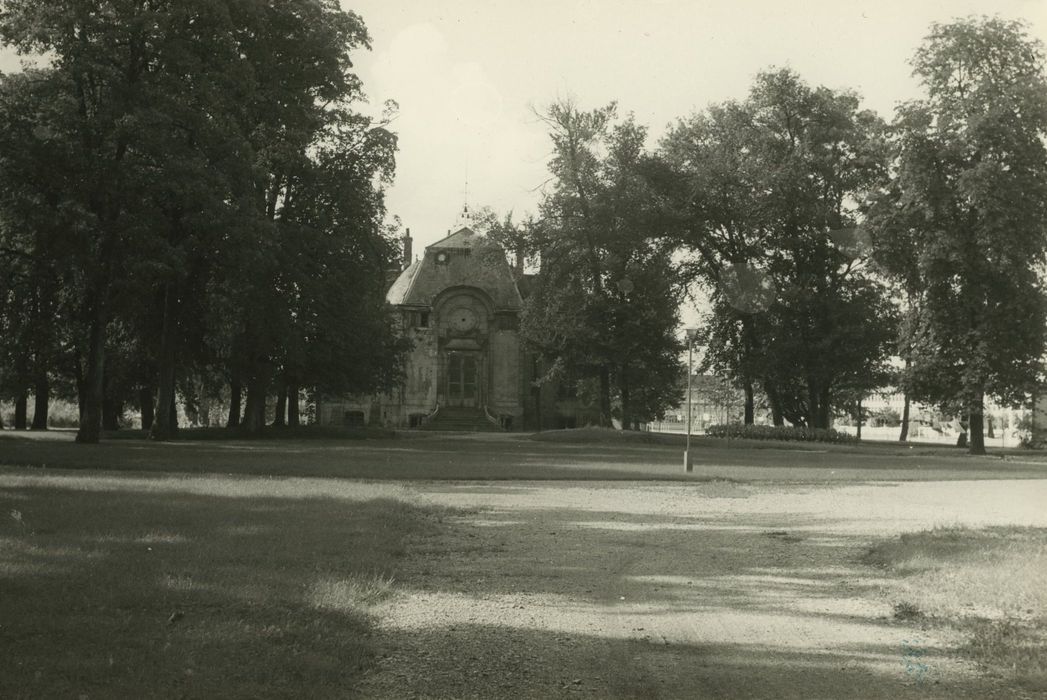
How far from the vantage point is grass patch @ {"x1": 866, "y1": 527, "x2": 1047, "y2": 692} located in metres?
6.28

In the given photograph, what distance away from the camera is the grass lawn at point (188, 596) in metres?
5.25

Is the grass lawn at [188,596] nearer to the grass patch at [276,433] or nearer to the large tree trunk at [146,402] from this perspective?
the grass patch at [276,433]

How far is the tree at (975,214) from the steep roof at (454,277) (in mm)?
26603

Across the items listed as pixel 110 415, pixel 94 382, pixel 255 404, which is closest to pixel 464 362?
pixel 110 415

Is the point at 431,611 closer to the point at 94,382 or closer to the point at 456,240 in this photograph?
the point at 94,382

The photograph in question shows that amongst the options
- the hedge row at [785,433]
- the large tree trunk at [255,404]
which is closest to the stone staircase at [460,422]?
the large tree trunk at [255,404]

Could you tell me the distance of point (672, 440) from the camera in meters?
41.4

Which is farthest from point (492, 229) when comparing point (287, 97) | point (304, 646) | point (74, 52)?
point (304, 646)

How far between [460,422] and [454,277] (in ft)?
35.3

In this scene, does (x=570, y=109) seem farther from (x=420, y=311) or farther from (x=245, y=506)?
(x=245, y=506)

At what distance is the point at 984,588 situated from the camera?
8320mm

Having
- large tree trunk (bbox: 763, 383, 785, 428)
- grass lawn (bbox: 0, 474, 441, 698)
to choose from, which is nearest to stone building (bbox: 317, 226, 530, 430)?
large tree trunk (bbox: 763, 383, 785, 428)

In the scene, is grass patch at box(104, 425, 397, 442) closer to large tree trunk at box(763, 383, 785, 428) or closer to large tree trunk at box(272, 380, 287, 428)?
large tree trunk at box(272, 380, 287, 428)

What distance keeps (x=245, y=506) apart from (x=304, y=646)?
7.31 m
